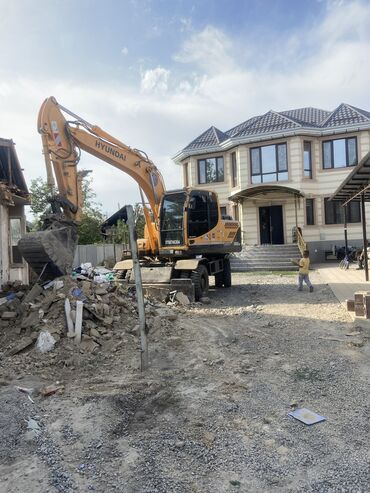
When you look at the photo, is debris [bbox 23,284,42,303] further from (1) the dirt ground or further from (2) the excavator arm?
(1) the dirt ground

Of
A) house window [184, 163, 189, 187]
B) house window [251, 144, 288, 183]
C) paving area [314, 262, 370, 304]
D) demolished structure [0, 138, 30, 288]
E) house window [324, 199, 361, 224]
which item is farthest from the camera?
house window [184, 163, 189, 187]

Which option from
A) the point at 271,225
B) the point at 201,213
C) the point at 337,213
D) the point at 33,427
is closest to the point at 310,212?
the point at 337,213

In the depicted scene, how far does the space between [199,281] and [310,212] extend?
1547 centimetres

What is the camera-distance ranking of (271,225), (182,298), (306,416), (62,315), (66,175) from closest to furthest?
(306,416) < (62,315) < (66,175) < (182,298) < (271,225)

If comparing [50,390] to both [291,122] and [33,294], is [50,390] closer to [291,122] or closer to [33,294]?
[33,294]

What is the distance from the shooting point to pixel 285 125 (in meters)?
24.3

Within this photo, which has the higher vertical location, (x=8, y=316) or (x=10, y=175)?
(x=10, y=175)

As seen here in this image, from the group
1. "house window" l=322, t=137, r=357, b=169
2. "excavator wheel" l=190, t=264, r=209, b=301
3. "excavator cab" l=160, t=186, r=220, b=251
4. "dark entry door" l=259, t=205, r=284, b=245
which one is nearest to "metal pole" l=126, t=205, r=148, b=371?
"excavator wheel" l=190, t=264, r=209, b=301

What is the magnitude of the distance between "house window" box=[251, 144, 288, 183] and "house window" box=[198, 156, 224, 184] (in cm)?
261

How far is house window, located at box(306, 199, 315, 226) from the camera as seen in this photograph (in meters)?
24.8

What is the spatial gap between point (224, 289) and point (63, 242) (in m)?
7.70

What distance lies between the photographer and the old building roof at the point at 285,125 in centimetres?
2397

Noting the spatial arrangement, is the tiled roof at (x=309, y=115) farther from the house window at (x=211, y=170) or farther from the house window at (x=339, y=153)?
the house window at (x=211, y=170)

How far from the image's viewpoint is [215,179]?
89.7 feet
